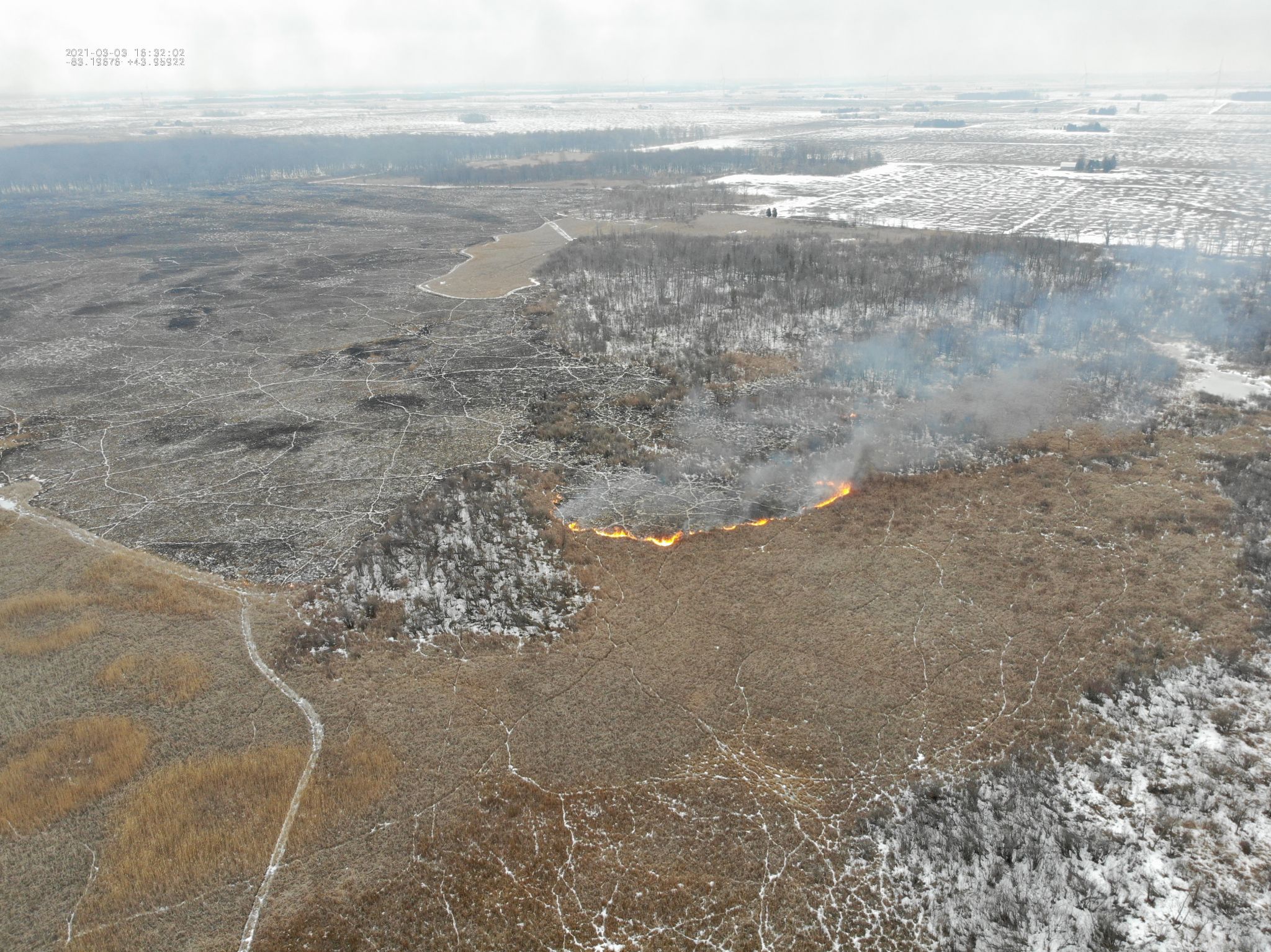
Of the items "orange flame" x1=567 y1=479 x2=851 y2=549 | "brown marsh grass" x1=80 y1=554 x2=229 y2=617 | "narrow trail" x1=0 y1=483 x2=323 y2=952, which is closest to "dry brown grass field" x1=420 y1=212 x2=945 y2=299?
"narrow trail" x1=0 y1=483 x2=323 y2=952

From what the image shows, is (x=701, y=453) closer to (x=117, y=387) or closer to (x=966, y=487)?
(x=966, y=487)

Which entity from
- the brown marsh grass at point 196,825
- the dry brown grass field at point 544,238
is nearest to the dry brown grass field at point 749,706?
the brown marsh grass at point 196,825

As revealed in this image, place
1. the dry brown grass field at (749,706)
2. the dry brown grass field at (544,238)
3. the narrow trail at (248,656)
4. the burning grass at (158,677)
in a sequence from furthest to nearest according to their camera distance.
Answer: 1. the dry brown grass field at (544,238)
2. the burning grass at (158,677)
3. the dry brown grass field at (749,706)
4. the narrow trail at (248,656)

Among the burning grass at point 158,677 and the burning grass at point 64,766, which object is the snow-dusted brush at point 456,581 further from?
the burning grass at point 64,766

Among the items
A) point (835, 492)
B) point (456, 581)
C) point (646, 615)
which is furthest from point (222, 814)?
point (835, 492)

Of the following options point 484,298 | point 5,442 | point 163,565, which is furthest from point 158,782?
point 484,298

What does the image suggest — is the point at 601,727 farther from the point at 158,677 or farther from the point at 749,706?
the point at 158,677
